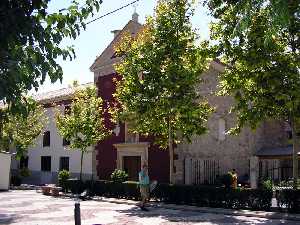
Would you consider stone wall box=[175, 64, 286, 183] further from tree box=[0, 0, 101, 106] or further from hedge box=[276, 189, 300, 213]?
tree box=[0, 0, 101, 106]

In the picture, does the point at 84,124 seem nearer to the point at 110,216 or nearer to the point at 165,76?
the point at 165,76

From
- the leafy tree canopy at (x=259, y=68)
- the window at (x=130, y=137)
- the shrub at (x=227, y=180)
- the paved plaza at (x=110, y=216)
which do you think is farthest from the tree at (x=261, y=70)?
the window at (x=130, y=137)

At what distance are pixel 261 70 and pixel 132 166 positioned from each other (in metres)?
13.7

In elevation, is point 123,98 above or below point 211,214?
above

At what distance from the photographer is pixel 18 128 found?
3297cm

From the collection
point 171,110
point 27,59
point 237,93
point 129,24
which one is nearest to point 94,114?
point 129,24

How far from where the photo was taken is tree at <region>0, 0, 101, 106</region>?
4.98m

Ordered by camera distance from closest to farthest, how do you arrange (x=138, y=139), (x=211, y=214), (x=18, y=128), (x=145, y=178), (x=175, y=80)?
1. (x=211, y=214)
2. (x=145, y=178)
3. (x=175, y=80)
4. (x=138, y=139)
5. (x=18, y=128)

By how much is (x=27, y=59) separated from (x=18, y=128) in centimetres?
2906

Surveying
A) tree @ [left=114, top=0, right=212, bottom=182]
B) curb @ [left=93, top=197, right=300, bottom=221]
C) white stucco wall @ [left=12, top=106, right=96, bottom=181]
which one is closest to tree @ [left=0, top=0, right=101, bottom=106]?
curb @ [left=93, top=197, right=300, bottom=221]

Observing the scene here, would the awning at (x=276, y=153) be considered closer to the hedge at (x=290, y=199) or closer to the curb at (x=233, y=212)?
the curb at (x=233, y=212)

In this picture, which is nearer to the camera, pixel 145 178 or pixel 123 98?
pixel 145 178

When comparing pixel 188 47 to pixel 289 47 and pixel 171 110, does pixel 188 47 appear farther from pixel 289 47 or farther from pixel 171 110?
pixel 289 47

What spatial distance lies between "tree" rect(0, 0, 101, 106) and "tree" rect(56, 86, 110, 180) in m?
21.6
